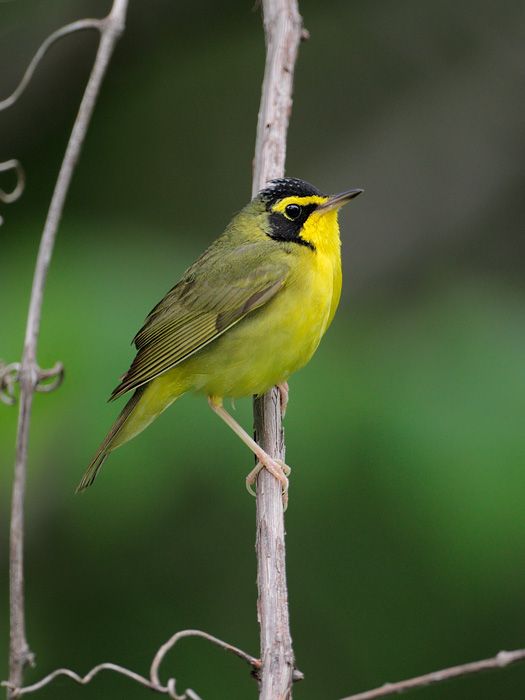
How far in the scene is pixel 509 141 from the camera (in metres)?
6.98

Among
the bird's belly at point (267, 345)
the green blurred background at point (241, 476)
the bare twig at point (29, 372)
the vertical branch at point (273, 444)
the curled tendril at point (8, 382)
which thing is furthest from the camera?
the green blurred background at point (241, 476)

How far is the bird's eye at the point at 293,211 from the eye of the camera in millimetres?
3547

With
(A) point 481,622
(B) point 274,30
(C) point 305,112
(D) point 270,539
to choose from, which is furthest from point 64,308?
(C) point 305,112

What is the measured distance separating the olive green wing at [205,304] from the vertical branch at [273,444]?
42 centimetres

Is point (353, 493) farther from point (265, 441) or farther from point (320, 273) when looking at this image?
point (320, 273)

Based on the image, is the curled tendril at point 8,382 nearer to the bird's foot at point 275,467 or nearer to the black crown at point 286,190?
the bird's foot at point 275,467

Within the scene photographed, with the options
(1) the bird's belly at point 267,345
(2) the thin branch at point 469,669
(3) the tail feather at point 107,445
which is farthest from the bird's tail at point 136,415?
(2) the thin branch at point 469,669

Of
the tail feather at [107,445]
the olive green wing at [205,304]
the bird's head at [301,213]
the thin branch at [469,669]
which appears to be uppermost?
the bird's head at [301,213]

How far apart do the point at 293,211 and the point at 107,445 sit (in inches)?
50.3

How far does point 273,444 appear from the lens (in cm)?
338

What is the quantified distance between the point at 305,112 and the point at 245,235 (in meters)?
4.34

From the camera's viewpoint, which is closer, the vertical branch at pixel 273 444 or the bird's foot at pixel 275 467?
the vertical branch at pixel 273 444

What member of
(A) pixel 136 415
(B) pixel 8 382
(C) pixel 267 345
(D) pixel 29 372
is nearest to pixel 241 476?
(A) pixel 136 415

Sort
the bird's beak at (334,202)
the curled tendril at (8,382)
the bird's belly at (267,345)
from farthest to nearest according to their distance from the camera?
the bird's beak at (334,202) < the bird's belly at (267,345) < the curled tendril at (8,382)
